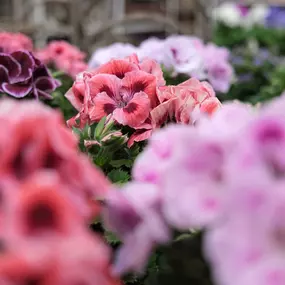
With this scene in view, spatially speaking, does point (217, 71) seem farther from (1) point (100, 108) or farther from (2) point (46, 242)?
(2) point (46, 242)

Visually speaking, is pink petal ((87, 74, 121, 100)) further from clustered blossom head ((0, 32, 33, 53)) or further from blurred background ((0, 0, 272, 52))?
blurred background ((0, 0, 272, 52))

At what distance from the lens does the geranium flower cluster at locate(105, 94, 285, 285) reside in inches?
13.0

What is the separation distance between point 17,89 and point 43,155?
0.62 metres

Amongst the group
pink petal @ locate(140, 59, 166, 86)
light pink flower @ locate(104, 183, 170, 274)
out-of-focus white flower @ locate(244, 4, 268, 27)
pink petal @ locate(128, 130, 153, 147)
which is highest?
light pink flower @ locate(104, 183, 170, 274)

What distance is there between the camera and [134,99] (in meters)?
0.75

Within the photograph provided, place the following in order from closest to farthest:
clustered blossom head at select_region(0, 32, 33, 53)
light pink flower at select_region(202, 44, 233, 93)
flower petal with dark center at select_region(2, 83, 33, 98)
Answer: flower petal with dark center at select_region(2, 83, 33, 98) → clustered blossom head at select_region(0, 32, 33, 53) → light pink flower at select_region(202, 44, 233, 93)

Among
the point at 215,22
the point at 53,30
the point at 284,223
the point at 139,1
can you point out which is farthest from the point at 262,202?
the point at 139,1

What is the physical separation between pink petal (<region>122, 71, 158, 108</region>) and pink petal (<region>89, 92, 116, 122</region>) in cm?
3

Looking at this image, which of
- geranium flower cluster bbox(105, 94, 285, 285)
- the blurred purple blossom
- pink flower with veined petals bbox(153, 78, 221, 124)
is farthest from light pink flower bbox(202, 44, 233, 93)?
the blurred purple blossom

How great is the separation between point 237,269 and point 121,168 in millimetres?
424

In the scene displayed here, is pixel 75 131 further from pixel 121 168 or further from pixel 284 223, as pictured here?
pixel 284 223

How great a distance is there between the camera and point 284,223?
1.10ft

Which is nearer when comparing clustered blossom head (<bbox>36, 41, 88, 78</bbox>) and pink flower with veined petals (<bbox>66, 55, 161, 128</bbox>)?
pink flower with veined petals (<bbox>66, 55, 161, 128</bbox>)

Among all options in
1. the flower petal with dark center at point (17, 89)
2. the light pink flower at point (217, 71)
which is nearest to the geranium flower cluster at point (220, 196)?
the flower petal with dark center at point (17, 89)
